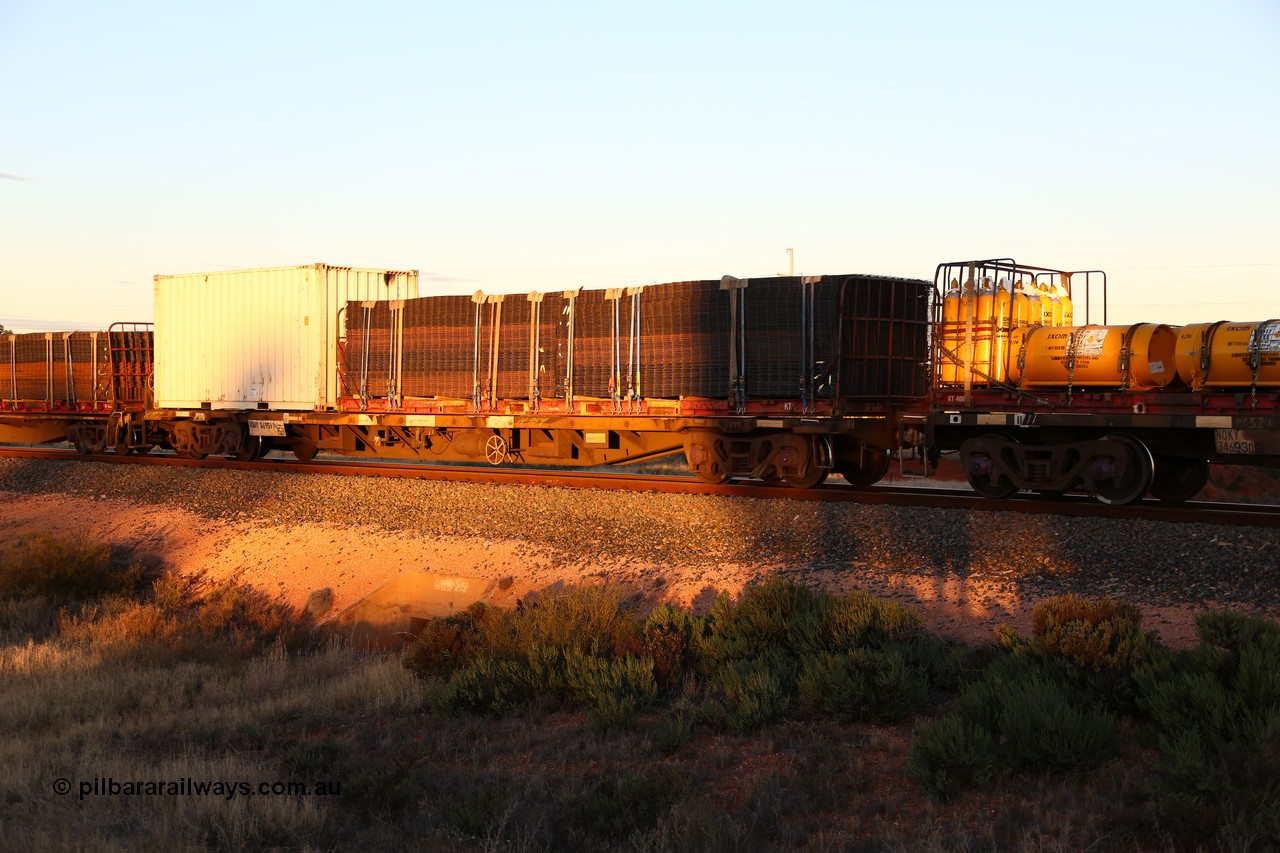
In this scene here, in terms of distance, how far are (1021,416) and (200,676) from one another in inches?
383

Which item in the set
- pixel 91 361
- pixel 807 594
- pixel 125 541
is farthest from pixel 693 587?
pixel 91 361

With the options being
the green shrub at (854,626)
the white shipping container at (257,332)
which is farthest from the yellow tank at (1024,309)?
the white shipping container at (257,332)

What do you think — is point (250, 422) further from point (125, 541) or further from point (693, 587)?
point (693, 587)

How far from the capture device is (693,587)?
1174 cm

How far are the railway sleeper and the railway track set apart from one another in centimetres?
23

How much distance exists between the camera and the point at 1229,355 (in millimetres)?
12219

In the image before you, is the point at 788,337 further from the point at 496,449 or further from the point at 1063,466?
the point at 496,449

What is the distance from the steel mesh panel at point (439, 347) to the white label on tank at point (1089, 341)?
408 inches

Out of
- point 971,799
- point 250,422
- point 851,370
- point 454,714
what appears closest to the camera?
point 971,799

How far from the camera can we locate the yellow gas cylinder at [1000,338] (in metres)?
14.2

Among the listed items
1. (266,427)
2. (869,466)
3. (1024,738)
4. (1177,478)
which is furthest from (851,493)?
(266,427)

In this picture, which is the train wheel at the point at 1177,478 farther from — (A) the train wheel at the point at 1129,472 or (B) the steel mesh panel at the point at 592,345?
(B) the steel mesh panel at the point at 592,345

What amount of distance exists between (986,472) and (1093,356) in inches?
76.4

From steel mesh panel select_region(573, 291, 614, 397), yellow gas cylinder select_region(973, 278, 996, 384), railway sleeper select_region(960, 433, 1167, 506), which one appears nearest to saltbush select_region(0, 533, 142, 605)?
steel mesh panel select_region(573, 291, 614, 397)
